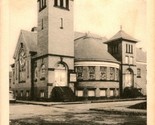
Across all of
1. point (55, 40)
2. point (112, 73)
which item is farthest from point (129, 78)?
point (55, 40)

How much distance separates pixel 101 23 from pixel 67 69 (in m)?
0.49

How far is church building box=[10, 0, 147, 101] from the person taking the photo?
2738 millimetres

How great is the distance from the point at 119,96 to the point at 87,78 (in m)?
0.32

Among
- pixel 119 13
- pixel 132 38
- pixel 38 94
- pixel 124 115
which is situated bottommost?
pixel 124 115

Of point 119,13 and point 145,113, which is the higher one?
point 119,13

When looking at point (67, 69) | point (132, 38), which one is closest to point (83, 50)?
point (67, 69)

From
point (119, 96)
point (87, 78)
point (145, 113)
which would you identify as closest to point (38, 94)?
point (87, 78)

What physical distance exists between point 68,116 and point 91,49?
607 mm

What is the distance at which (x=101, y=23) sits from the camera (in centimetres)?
281

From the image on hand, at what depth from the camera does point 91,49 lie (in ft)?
9.27

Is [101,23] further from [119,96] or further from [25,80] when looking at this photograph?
[25,80]

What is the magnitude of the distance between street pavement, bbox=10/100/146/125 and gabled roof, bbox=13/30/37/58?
0.47 metres

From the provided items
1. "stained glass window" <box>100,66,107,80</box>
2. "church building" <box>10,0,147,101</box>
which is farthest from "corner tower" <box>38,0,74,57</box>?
"stained glass window" <box>100,66,107,80</box>

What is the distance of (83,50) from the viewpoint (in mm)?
2818
